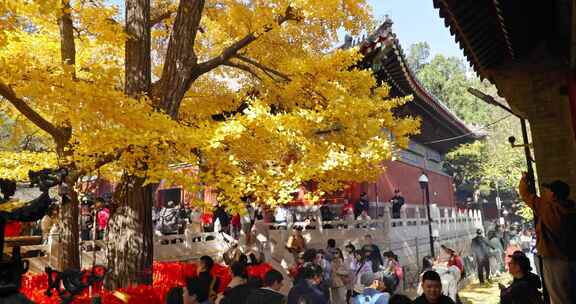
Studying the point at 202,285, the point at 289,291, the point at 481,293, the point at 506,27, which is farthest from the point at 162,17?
the point at 481,293

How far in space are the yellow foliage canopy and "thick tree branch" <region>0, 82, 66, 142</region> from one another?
185mm

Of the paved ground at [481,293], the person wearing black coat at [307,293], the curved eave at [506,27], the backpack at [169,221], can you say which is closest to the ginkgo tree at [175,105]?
the person wearing black coat at [307,293]

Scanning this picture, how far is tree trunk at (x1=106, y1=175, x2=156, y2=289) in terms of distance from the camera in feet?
21.4

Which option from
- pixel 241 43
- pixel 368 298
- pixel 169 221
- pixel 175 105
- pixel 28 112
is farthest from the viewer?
pixel 169 221

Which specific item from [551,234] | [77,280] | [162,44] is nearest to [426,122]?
[162,44]

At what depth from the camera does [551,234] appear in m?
4.16

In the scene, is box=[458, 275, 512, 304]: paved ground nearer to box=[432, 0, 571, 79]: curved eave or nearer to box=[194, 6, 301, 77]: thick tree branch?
box=[432, 0, 571, 79]: curved eave

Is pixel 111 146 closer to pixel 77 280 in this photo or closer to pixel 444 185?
pixel 77 280

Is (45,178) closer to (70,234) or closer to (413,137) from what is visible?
(70,234)

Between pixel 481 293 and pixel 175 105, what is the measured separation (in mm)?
10998

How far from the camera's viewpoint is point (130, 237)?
659cm

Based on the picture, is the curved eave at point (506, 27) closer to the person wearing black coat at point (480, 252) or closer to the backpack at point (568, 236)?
the backpack at point (568, 236)

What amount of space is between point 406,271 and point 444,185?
41.0ft

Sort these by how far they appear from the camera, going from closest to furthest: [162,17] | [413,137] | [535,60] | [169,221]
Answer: [535,60] < [162,17] < [169,221] < [413,137]
